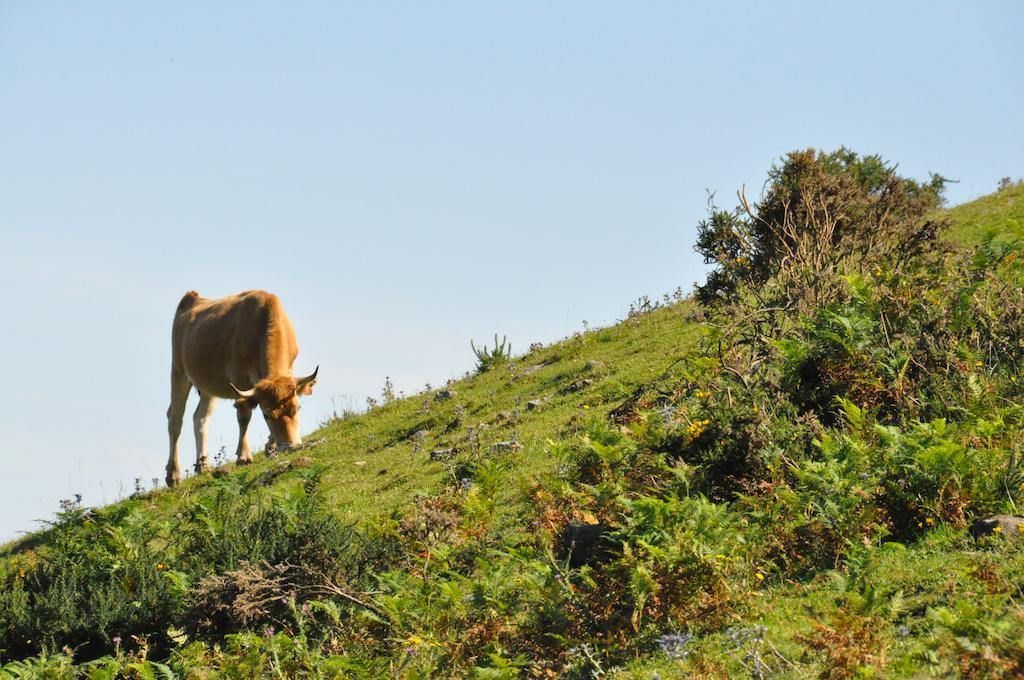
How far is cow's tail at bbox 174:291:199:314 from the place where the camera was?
2450 centimetres

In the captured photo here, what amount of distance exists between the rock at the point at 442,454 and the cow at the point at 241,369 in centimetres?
481

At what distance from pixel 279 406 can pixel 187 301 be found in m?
6.47

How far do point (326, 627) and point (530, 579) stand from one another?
6.47ft

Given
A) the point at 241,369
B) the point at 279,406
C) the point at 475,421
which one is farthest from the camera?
the point at 241,369

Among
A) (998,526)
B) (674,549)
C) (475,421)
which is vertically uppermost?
(475,421)

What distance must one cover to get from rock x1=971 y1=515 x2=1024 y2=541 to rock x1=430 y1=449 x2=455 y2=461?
25.1ft

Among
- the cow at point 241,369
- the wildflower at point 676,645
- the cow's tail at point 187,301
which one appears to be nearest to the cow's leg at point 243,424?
the cow at point 241,369

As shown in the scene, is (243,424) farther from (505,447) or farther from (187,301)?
(505,447)

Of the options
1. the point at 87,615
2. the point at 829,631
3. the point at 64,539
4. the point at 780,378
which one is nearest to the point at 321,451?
the point at 64,539

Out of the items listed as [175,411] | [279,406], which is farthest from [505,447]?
[175,411]

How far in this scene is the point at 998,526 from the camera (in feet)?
24.9

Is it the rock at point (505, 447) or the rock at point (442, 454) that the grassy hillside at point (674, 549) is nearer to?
the rock at point (505, 447)

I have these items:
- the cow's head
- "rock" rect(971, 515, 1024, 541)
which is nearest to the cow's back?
the cow's head

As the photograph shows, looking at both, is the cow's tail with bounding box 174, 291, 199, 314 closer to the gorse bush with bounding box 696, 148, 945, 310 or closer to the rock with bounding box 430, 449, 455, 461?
the rock with bounding box 430, 449, 455, 461
